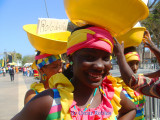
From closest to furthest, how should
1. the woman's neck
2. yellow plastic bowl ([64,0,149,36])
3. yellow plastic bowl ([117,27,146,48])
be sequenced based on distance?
1. yellow plastic bowl ([64,0,149,36])
2. the woman's neck
3. yellow plastic bowl ([117,27,146,48])

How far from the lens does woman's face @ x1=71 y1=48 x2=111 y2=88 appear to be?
4.58 ft

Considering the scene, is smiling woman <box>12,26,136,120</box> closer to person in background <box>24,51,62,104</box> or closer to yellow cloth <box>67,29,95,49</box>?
yellow cloth <box>67,29,95,49</box>

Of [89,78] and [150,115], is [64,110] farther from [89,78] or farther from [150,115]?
[150,115]

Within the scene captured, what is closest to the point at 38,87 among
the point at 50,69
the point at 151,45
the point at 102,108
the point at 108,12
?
the point at 50,69

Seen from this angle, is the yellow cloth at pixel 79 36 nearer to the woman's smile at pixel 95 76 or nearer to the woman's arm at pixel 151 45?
the woman's smile at pixel 95 76

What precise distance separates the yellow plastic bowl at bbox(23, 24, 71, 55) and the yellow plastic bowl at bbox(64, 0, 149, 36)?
72 cm

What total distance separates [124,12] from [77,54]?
508 mm

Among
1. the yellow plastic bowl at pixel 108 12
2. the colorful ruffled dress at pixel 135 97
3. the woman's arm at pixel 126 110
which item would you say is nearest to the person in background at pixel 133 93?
the colorful ruffled dress at pixel 135 97

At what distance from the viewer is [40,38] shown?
2.12 m

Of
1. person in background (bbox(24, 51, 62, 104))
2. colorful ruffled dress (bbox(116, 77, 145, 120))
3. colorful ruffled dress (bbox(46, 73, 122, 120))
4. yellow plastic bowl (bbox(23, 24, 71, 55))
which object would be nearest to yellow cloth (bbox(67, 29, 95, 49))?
colorful ruffled dress (bbox(46, 73, 122, 120))

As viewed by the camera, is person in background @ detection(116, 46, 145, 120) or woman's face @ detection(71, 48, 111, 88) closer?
woman's face @ detection(71, 48, 111, 88)

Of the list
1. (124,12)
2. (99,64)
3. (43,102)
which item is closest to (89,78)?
(99,64)

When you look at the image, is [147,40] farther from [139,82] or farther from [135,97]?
[139,82]

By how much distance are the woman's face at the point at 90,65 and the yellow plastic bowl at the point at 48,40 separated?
2.69 ft
